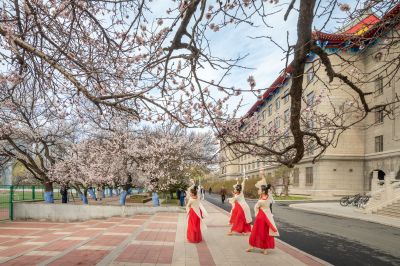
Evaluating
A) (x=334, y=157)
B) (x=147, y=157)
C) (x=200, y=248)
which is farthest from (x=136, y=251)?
(x=334, y=157)

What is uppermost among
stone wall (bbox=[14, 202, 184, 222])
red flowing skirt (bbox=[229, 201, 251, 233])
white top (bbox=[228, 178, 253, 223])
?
white top (bbox=[228, 178, 253, 223])

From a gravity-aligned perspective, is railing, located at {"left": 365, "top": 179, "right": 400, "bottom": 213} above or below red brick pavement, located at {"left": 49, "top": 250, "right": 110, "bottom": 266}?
below

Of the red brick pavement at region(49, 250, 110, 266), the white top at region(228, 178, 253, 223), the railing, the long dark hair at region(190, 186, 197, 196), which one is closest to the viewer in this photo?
the red brick pavement at region(49, 250, 110, 266)

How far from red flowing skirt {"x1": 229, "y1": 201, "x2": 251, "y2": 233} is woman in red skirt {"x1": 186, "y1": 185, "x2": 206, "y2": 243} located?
2152 millimetres

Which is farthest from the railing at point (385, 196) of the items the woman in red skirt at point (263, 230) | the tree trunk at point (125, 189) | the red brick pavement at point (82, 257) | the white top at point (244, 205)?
the red brick pavement at point (82, 257)

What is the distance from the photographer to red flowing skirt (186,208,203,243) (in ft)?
39.1

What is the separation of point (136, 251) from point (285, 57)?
7.19 metres

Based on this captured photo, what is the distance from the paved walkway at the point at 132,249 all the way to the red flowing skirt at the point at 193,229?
0.24 m

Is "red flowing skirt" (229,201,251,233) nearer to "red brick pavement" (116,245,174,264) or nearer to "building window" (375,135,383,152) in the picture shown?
"red brick pavement" (116,245,174,264)

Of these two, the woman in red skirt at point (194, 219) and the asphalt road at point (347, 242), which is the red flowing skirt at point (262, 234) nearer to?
the asphalt road at point (347, 242)

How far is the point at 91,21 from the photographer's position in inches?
293

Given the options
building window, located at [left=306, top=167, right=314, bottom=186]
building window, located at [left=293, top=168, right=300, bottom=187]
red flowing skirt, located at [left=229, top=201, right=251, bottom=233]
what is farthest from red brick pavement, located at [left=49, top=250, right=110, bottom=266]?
building window, located at [left=293, top=168, right=300, bottom=187]

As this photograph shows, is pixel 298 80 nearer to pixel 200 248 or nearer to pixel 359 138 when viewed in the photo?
pixel 200 248

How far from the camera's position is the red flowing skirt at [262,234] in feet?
34.2
